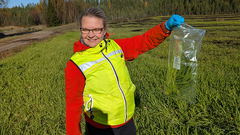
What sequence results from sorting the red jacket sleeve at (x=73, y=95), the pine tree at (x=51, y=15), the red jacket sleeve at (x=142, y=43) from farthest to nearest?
the pine tree at (x=51, y=15) < the red jacket sleeve at (x=142, y=43) < the red jacket sleeve at (x=73, y=95)

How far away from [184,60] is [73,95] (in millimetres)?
1167

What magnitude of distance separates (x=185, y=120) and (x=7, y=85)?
4.67m

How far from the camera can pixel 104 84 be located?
125 centimetres

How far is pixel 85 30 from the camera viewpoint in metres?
1.33

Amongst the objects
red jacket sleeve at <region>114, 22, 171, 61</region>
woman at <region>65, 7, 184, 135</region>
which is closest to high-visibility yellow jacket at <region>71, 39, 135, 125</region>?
woman at <region>65, 7, 184, 135</region>

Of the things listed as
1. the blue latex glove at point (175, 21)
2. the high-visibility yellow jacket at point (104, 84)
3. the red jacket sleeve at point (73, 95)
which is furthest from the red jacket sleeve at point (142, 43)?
the red jacket sleeve at point (73, 95)

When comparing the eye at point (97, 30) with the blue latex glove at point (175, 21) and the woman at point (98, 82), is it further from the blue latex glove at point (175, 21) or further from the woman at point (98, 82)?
the blue latex glove at point (175, 21)

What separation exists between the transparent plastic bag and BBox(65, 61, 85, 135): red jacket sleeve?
99 cm

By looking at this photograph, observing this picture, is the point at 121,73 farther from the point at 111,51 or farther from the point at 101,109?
the point at 101,109

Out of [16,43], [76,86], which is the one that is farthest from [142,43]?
[16,43]

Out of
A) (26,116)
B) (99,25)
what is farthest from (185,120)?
(26,116)

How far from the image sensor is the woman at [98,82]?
1208 millimetres

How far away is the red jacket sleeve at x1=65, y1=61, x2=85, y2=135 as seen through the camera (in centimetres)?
117

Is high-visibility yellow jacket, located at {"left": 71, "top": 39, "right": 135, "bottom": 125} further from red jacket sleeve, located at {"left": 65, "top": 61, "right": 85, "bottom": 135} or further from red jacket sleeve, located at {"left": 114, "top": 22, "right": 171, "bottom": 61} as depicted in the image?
red jacket sleeve, located at {"left": 114, "top": 22, "right": 171, "bottom": 61}
